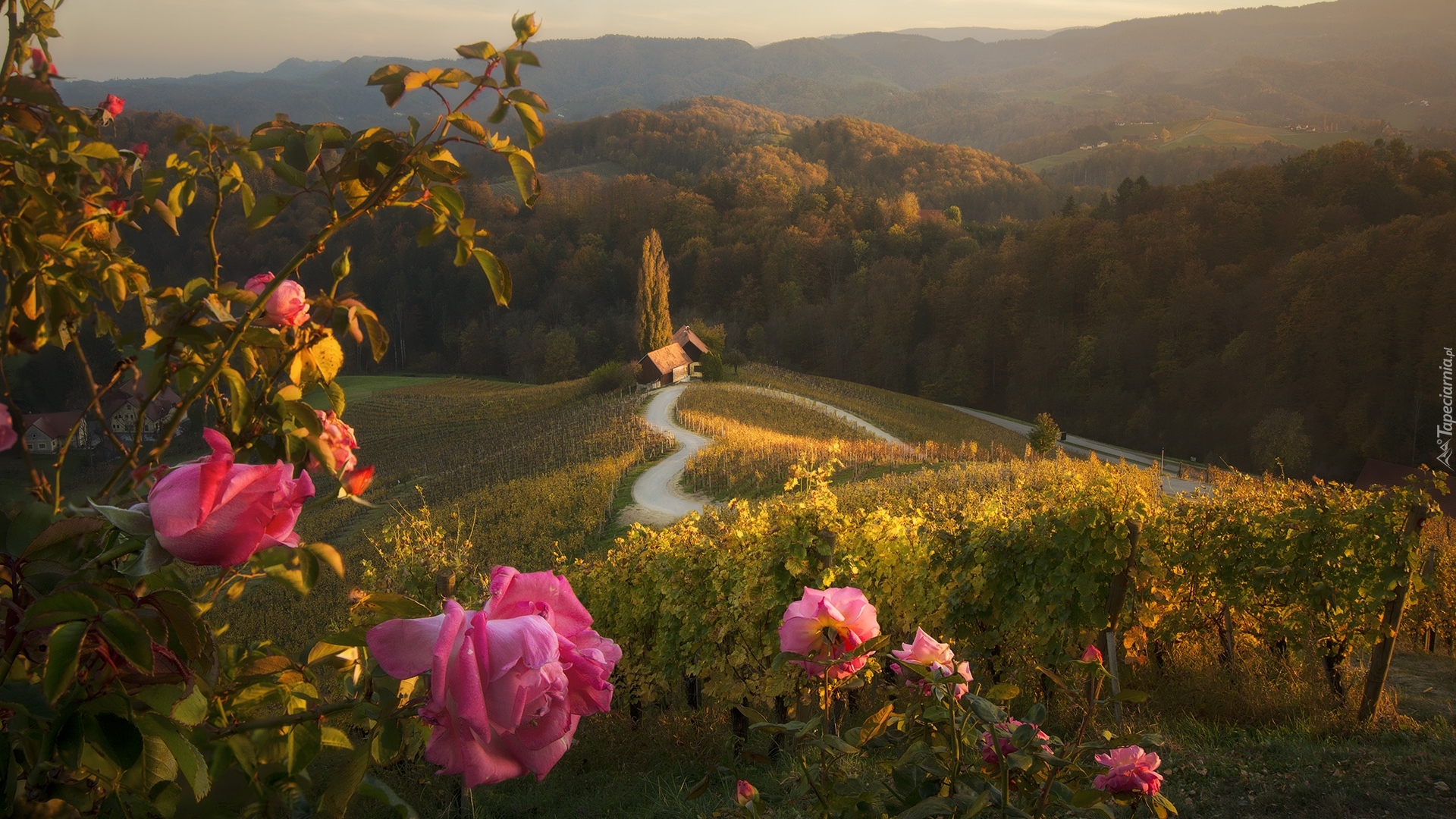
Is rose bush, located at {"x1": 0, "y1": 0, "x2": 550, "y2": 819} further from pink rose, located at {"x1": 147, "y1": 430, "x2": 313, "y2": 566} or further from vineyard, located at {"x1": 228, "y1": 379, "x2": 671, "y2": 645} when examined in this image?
vineyard, located at {"x1": 228, "y1": 379, "x2": 671, "y2": 645}

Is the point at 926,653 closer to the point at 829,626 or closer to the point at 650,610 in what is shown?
the point at 829,626

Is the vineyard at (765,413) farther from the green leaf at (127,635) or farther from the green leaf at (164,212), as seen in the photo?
the green leaf at (127,635)

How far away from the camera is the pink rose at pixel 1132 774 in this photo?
1479 mm

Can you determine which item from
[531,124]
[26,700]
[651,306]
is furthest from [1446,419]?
[26,700]

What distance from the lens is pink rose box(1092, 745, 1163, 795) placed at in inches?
58.2

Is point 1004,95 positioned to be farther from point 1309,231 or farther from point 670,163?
point 1309,231

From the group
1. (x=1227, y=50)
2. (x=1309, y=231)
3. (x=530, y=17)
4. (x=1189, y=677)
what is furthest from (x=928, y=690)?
(x=1227, y=50)

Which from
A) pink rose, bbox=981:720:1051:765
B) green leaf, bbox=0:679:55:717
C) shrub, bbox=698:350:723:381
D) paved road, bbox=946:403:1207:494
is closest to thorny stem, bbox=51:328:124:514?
green leaf, bbox=0:679:55:717

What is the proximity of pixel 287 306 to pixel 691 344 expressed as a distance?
4034 cm

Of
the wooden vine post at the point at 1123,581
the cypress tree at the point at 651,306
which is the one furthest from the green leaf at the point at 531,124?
the cypress tree at the point at 651,306

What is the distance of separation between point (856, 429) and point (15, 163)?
25.5 metres

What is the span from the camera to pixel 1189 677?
5180 millimetres

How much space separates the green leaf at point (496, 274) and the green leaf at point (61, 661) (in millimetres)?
647

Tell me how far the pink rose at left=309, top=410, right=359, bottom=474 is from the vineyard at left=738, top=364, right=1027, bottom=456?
82.8 ft
